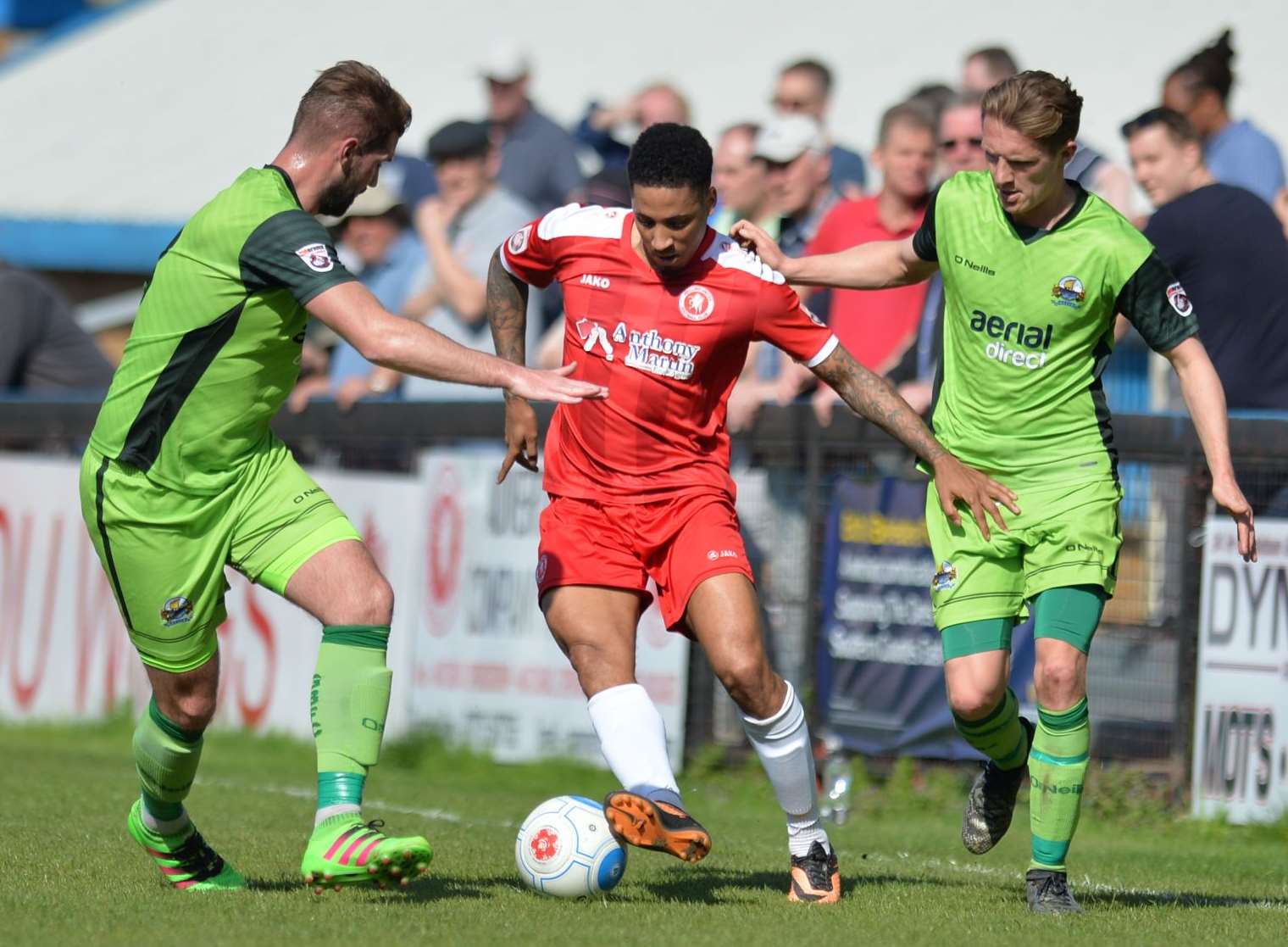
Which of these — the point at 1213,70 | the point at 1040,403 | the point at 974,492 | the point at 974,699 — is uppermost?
the point at 1213,70

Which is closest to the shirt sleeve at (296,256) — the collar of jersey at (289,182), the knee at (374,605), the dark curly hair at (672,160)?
the collar of jersey at (289,182)

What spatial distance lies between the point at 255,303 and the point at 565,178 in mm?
8041

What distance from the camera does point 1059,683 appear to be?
6.52 meters

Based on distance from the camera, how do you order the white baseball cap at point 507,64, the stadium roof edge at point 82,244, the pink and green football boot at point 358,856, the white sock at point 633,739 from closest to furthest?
the pink and green football boot at point 358,856
the white sock at point 633,739
the white baseball cap at point 507,64
the stadium roof edge at point 82,244

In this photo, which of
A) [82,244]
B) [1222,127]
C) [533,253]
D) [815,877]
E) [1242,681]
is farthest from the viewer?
[82,244]

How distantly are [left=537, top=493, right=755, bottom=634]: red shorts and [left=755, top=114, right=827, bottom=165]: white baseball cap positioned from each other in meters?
4.61

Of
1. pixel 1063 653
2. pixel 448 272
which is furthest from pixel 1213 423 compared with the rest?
pixel 448 272

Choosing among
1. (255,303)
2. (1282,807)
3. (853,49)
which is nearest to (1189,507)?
(1282,807)

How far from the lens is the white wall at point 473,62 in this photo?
18016mm

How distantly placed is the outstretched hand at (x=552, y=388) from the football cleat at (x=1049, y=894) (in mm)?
2241

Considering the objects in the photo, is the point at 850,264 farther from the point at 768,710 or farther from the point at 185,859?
the point at 185,859

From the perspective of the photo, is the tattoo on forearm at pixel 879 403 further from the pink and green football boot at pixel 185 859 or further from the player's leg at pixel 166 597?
the pink and green football boot at pixel 185 859

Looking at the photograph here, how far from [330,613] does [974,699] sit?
2.20 metres

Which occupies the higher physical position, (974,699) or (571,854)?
(974,699)
